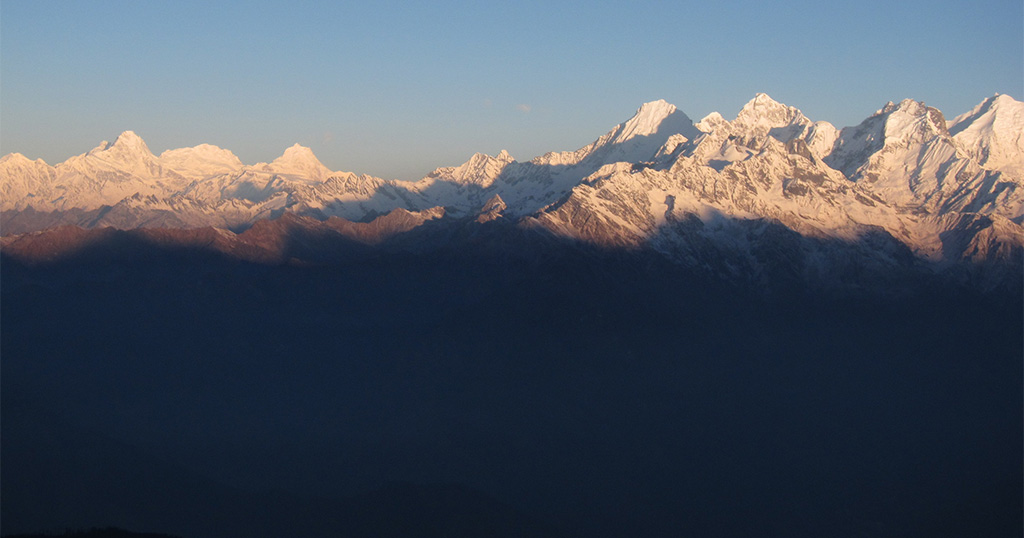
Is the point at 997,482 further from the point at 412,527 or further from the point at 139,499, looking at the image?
the point at 139,499

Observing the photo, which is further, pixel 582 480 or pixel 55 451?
pixel 582 480

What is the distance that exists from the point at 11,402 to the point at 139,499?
46.2 meters

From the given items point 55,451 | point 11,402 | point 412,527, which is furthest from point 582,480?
point 11,402

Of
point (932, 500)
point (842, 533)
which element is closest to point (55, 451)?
point (842, 533)

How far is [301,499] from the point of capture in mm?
181125

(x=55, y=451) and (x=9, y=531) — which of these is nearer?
(x=9, y=531)

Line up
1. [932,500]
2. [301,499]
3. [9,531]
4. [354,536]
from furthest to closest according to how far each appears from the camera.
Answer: [932,500]
[301,499]
[354,536]
[9,531]

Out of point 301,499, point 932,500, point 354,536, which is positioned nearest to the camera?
point 354,536

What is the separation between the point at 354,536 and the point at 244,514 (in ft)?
60.6

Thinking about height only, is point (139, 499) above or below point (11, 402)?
below

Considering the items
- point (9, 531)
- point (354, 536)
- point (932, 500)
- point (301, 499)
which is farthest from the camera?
point (932, 500)

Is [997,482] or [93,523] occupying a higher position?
[997,482]

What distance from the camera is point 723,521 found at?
188 metres

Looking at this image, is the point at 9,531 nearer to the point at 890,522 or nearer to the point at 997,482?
the point at 890,522
